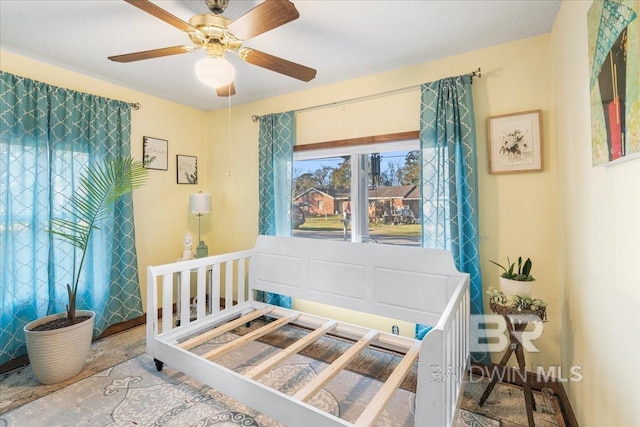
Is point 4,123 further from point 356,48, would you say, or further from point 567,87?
point 567,87

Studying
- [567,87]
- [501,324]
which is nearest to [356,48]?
[567,87]

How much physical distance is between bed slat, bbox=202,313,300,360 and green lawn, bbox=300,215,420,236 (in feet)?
2.94

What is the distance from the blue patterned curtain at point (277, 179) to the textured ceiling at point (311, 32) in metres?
0.53

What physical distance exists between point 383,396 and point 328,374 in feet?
1.11

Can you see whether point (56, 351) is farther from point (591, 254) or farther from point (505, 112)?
point (505, 112)

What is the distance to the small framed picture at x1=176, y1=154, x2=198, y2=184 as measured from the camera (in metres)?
3.43

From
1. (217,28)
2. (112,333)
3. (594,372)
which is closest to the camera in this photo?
(594,372)

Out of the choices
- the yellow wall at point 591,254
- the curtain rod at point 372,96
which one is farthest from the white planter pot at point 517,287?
the curtain rod at point 372,96

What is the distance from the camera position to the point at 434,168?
2254 mm

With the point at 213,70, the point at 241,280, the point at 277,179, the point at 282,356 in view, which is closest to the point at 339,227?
the point at 277,179

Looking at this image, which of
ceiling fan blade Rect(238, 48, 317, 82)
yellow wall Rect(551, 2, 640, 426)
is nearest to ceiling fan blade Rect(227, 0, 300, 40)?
ceiling fan blade Rect(238, 48, 317, 82)

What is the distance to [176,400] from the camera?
6.10 ft

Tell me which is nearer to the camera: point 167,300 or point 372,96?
point 167,300

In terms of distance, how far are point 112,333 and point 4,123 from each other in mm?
1962
